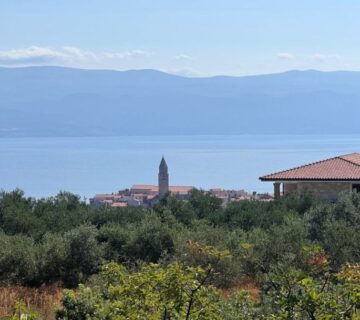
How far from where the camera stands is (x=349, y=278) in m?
5.74

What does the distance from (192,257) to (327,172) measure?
55.8 feet

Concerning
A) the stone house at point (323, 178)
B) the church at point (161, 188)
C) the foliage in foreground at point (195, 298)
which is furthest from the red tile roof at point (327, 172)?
the church at point (161, 188)

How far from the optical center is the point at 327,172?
2819cm

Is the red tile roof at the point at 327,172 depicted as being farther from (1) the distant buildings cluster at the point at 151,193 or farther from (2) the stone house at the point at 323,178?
(1) the distant buildings cluster at the point at 151,193

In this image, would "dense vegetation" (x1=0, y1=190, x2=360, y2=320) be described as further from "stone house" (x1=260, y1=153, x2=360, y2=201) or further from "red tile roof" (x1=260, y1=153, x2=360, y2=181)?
"red tile roof" (x1=260, y1=153, x2=360, y2=181)

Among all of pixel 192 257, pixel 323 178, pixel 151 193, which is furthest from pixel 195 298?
pixel 151 193

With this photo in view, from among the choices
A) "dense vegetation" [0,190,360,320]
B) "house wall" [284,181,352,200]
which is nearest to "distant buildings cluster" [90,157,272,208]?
"house wall" [284,181,352,200]

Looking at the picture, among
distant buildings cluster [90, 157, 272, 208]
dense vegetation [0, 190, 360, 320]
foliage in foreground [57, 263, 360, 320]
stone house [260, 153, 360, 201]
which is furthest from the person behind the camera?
distant buildings cluster [90, 157, 272, 208]

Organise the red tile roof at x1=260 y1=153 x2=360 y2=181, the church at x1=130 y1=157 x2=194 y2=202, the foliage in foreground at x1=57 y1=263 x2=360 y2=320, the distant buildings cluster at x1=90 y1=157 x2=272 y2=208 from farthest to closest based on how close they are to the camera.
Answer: the church at x1=130 y1=157 x2=194 y2=202, the distant buildings cluster at x1=90 y1=157 x2=272 y2=208, the red tile roof at x1=260 y1=153 x2=360 y2=181, the foliage in foreground at x1=57 y1=263 x2=360 y2=320

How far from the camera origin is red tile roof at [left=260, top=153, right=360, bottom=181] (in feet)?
90.5

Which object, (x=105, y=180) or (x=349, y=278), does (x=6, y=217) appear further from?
(x=105, y=180)

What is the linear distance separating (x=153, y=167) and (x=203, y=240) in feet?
575

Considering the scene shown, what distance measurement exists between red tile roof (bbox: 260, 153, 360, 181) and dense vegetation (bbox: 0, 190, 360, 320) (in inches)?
173

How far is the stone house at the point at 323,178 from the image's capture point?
89.5 ft
